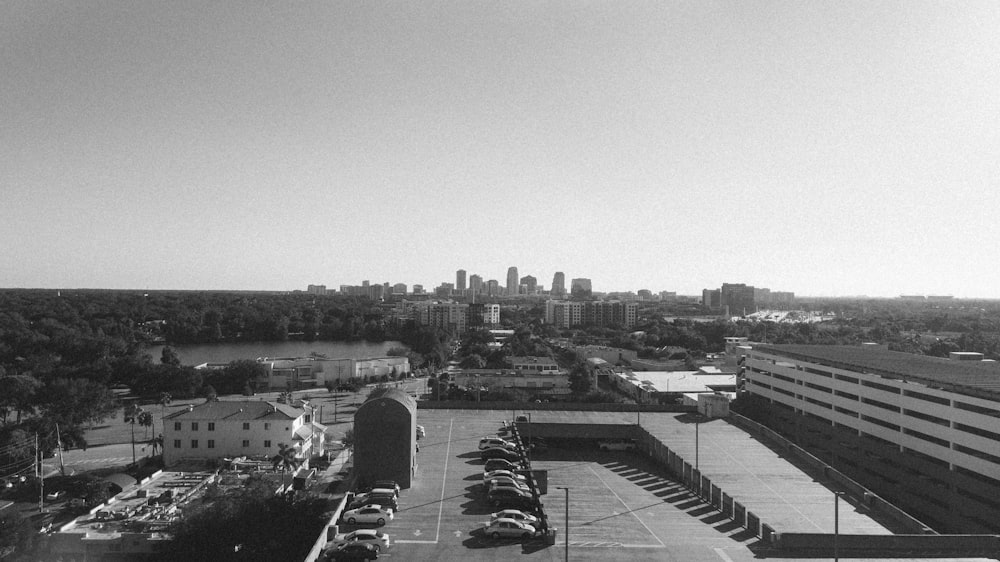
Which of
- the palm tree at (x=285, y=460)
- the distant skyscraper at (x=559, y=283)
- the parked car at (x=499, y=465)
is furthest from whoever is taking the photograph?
the distant skyscraper at (x=559, y=283)

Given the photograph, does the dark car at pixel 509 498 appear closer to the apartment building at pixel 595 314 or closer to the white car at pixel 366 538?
the white car at pixel 366 538

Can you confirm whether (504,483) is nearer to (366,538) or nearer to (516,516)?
(516,516)

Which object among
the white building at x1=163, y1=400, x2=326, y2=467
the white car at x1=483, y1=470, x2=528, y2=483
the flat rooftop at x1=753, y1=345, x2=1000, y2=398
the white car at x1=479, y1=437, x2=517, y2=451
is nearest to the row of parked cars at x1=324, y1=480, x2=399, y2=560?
the white car at x1=483, y1=470, x2=528, y2=483

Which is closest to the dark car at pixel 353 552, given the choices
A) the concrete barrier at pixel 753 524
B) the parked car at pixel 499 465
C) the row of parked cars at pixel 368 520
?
the row of parked cars at pixel 368 520

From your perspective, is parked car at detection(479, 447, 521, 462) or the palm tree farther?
the palm tree

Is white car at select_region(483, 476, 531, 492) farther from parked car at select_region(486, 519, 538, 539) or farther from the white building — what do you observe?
the white building

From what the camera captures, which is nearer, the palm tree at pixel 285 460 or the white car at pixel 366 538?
the white car at pixel 366 538

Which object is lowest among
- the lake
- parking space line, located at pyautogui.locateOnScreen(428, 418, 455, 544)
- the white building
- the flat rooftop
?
the lake
